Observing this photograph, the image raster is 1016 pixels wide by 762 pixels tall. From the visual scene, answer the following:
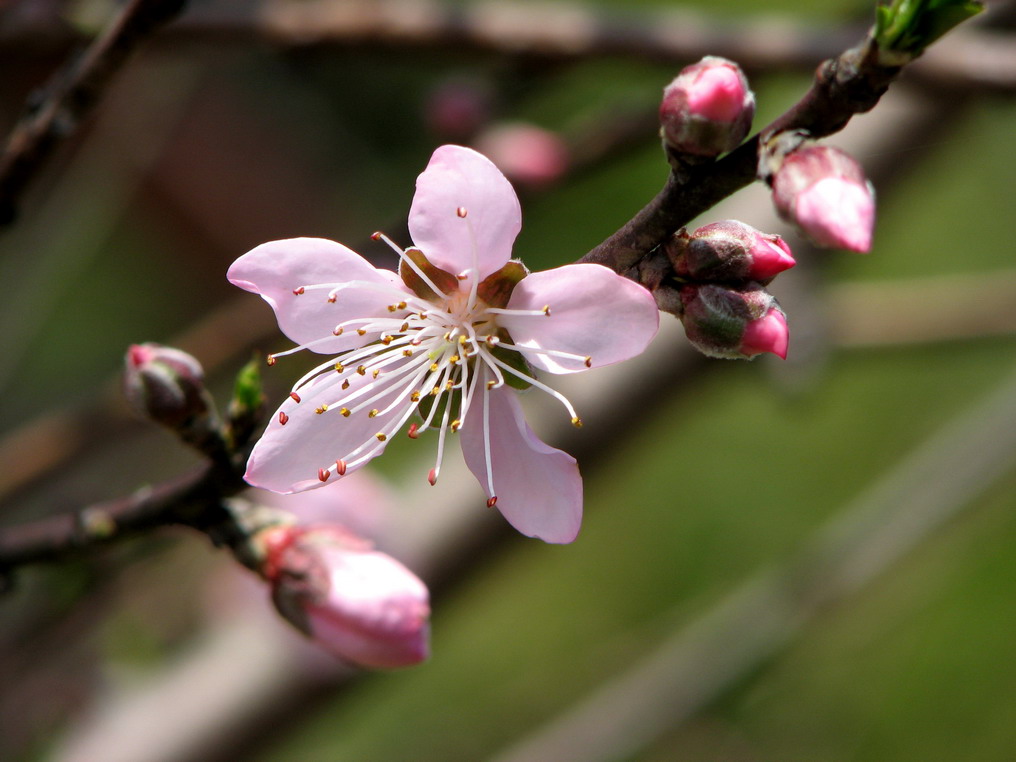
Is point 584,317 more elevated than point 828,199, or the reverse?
point 828,199

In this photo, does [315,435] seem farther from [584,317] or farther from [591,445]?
[591,445]

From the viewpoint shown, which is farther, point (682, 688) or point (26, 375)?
point (26, 375)

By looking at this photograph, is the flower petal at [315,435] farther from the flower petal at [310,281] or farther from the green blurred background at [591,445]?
the green blurred background at [591,445]

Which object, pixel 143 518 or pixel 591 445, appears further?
pixel 591 445

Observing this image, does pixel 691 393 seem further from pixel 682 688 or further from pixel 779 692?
pixel 779 692

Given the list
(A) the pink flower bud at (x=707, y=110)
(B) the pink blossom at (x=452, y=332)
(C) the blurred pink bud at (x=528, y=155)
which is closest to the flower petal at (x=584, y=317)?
(B) the pink blossom at (x=452, y=332)

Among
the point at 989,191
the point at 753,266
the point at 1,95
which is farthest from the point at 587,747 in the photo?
the point at 1,95

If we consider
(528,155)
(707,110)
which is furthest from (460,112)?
(707,110)
